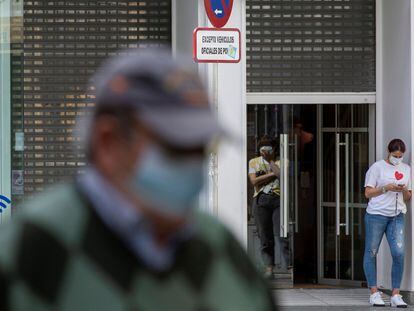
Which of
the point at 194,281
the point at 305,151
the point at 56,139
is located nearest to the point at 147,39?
the point at 56,139

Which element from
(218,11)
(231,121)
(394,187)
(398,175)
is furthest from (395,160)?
(218,11)

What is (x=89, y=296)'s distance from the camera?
148 centimetres

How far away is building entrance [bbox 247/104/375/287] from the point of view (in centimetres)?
1182

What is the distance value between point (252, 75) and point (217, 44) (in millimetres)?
2129

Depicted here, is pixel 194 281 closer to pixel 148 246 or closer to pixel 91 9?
pixel 148 246

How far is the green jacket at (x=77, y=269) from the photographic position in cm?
148

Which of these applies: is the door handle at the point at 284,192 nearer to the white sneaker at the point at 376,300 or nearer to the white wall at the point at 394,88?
the white wall at the point at 394,88

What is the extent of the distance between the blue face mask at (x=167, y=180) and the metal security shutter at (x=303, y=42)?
1006 cm

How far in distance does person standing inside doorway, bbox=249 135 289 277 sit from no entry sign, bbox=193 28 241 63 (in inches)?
95.8

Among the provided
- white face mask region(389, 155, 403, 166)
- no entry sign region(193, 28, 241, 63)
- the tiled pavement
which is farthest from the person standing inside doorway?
no entry sign region(193, 28, 241, 63)

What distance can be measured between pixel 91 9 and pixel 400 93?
140 inches

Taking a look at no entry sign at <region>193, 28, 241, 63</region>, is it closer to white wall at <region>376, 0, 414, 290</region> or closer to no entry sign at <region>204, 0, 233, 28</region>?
no entry sign at <region>204, 0, 233, 28</region>

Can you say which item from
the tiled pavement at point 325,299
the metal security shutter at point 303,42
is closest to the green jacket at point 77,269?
the tiled pavement at point 325,299

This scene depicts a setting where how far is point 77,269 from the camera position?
59.0 inches
